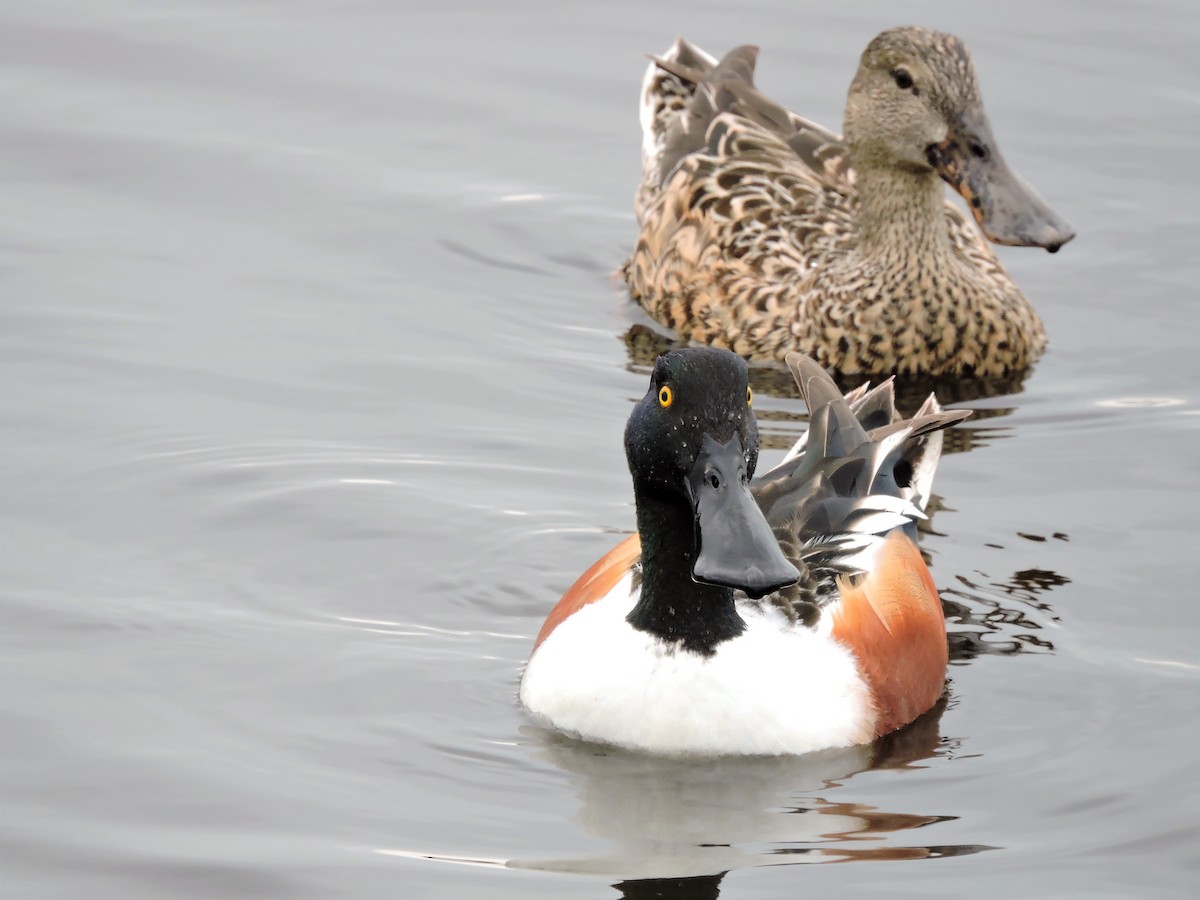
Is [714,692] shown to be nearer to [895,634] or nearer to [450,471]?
[895,634]

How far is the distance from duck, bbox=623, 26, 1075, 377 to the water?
417 mm

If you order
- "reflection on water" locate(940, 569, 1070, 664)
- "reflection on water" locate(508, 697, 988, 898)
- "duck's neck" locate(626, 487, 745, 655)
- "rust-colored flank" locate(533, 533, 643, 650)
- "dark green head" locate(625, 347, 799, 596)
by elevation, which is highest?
"dark green head" locate(625, 347, 799, 596)

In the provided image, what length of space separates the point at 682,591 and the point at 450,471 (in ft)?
8.03

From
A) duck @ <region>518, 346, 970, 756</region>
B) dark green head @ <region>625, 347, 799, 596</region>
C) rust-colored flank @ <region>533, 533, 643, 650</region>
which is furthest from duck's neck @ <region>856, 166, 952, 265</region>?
dark green head @ <region>625, 347, 799, 596</region>

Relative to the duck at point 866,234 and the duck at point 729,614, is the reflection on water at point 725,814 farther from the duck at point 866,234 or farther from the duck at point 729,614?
the duck at point 866,234

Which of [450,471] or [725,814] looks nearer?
[725,814]

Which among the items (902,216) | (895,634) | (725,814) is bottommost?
(725,814)

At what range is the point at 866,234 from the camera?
440 inches

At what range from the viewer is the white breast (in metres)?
7.04

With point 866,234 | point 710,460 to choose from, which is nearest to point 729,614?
point 710,460

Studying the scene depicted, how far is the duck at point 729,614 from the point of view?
670 cm

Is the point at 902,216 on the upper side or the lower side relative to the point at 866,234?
upper

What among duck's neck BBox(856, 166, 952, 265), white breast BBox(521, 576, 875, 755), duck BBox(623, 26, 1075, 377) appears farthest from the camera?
duck's neck BBox(856, 166, 952, 265)

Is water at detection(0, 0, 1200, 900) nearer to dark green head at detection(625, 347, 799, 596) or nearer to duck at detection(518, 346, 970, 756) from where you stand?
duck at detection(518, 346, 970, 756)
